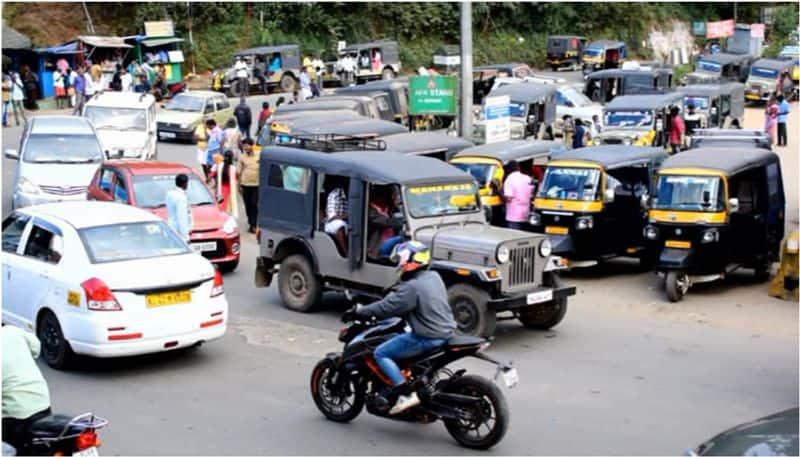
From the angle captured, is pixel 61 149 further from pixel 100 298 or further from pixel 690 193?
pixel 690 193

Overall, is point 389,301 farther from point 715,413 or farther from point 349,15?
point 349,15

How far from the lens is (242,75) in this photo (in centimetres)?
4472

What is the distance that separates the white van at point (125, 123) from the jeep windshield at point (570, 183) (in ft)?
37.9

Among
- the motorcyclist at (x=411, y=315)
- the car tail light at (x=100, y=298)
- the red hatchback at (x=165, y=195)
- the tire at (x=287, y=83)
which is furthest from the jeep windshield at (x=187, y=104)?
the motorcyclist at (x=411, y=315)

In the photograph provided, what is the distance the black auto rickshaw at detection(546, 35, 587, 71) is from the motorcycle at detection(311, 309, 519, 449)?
52.7 meters

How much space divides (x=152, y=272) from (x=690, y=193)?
815cm

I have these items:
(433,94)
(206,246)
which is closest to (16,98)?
(433,94)

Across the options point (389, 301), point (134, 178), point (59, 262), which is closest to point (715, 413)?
point (389, 301)

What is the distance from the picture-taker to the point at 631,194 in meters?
17.3

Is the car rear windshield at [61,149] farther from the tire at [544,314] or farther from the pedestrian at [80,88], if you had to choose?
the pedestrian at [80,88]

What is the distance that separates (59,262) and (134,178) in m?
6.16

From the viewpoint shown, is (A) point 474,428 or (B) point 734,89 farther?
(B) point 734,89

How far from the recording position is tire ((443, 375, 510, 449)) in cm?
870

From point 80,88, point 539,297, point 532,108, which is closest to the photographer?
point 539,297
